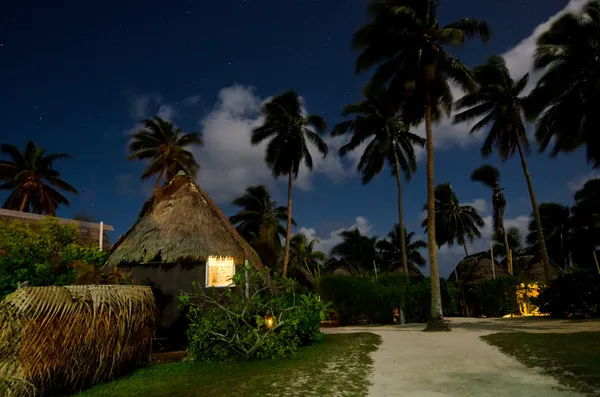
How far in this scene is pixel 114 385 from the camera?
631 cm

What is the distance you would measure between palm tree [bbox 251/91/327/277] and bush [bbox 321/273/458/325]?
23.7 ft

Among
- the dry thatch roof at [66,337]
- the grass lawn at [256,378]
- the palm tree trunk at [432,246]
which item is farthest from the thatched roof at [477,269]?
the dry thatch roof at [66,337]

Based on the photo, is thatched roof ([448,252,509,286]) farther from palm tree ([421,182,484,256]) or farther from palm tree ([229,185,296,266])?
palm tree ([229,185,296,266])

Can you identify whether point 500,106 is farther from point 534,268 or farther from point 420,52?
point 534,268

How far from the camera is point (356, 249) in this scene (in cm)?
4053

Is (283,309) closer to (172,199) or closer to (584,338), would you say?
(172,199)

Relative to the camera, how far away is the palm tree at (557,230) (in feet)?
122

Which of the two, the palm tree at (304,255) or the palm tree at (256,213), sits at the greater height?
the palm tree at (256,213)

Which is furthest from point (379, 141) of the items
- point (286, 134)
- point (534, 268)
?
point (534, 268)

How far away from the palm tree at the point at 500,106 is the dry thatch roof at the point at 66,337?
2021 centimetres

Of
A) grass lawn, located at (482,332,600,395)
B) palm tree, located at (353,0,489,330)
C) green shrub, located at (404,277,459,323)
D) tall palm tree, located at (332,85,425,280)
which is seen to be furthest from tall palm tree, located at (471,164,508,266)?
grass lawn, located at (482,332,600,395)

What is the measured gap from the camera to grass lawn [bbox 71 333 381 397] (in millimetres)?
5648

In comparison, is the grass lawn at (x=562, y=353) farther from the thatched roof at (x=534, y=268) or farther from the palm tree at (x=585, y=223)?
the palm tree at (x=585, y=223)

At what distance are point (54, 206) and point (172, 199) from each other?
24.0 m
